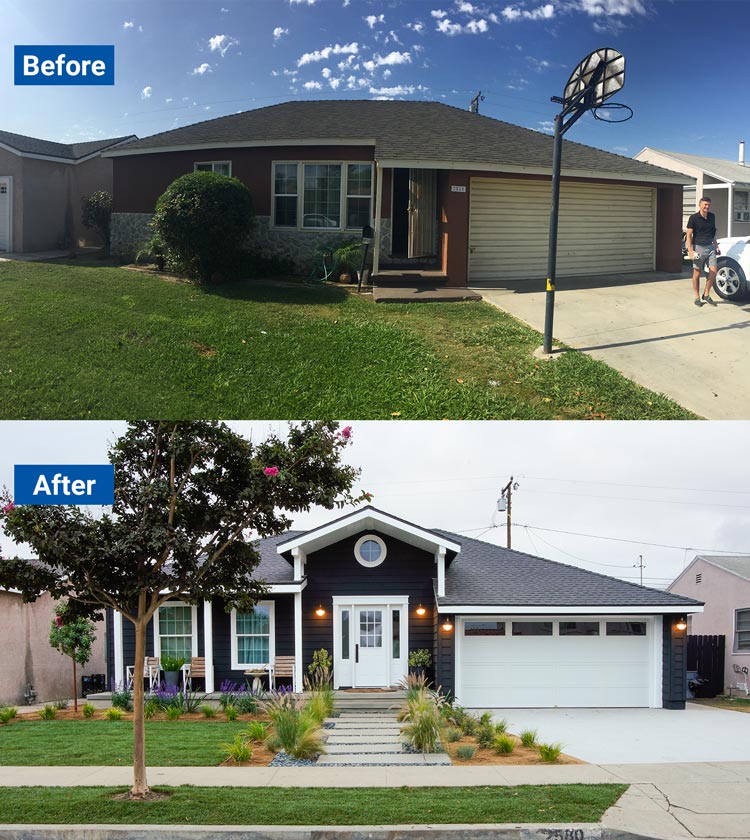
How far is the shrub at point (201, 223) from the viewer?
1448 centimetres

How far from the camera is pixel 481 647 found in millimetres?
14914

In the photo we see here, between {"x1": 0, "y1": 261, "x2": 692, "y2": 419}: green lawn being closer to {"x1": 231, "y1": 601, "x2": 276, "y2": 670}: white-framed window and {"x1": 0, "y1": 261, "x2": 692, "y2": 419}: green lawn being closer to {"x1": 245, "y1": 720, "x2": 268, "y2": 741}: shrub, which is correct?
{"x1": 245, "y1": 720, "x2": 268, "y2": 741}: shrub

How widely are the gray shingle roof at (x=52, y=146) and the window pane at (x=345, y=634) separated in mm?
12630

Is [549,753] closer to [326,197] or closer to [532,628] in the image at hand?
[532,628]

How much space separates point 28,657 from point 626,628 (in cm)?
1190

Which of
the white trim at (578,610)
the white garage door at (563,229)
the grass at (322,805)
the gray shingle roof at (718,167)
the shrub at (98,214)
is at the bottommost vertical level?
the white trim at (578,610)

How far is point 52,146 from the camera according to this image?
21.1 meters

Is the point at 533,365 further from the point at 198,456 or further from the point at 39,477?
the point at 39,477

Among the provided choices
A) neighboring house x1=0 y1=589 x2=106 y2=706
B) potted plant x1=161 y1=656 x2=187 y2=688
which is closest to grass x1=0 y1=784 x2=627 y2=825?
potted plant x1=161 y1=656 x2=187 y2=688

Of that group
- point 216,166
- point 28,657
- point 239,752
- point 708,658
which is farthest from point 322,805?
point 708,658

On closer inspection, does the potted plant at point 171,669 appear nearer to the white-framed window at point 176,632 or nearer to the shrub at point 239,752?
the white-framed window at point 176,632

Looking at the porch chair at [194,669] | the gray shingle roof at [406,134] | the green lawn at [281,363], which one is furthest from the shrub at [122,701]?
the gray shingle roof at [406,134]

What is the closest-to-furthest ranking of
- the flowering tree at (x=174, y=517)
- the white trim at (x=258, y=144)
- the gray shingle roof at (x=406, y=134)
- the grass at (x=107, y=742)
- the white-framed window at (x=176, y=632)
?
the flowering tree at (x=174, y=517) → the grass at (x=107, y=742) → the white-framed window at (x=176, y=632) → the gray shingle roof at (x=406, y=134) → the white trim at (x=258, y=144)

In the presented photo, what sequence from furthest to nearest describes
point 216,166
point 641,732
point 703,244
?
point 216,166, point 703,244, point 641,732
